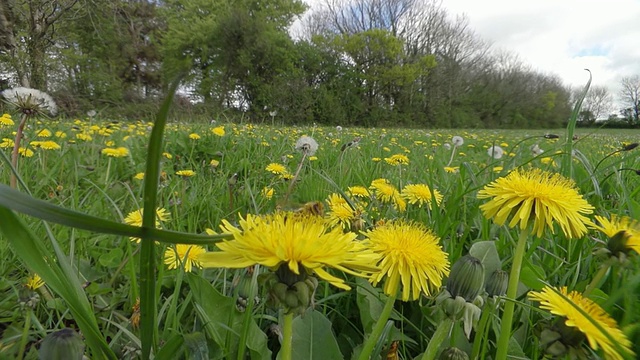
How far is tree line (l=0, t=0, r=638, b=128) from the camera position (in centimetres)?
1222

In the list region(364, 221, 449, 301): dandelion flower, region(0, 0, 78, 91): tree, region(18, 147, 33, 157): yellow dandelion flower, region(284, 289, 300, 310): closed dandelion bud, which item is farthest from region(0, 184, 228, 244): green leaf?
region(0, 0, 78, 91): tree

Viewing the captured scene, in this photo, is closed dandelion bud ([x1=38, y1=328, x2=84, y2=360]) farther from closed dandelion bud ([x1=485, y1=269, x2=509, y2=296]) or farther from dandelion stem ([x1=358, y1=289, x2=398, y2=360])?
closed dandelion bud ([x1=485, y1=269, x2=509, y2=296])

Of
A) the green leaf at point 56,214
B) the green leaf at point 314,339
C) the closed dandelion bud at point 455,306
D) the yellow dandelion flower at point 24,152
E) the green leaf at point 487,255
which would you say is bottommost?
the green leaf at point 314,339

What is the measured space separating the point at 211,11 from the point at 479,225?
53.1ft

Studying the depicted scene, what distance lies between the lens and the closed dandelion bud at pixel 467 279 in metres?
0.37

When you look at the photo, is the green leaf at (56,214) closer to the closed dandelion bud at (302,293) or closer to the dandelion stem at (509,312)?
the closed dandelion bud at (302,293)

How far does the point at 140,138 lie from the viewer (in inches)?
88.0

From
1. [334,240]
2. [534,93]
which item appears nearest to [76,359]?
[334,240]

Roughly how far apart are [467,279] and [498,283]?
0.09 meters

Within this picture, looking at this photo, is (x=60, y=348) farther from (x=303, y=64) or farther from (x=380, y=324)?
(x=303, y=64)

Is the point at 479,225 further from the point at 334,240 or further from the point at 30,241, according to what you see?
the point at 30,241

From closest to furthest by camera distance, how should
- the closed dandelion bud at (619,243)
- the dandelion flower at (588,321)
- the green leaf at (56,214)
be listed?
the green leaf at (56,214) → the dandelion flower at (588,321) → the closed dandelion bud at (619,243)

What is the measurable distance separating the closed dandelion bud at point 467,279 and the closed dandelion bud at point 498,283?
0.23ft

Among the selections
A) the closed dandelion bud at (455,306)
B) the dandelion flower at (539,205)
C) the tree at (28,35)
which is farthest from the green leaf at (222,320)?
the tree at (28,35)
